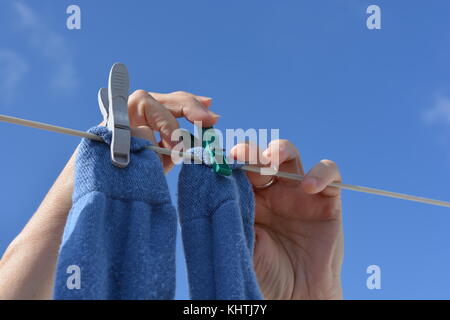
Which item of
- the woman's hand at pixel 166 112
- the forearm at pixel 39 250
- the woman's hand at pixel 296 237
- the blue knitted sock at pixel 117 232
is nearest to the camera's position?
the blue knitted sock at pixel 117 232

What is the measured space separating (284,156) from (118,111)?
0.47m

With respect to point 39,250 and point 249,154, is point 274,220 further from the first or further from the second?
point 39,250

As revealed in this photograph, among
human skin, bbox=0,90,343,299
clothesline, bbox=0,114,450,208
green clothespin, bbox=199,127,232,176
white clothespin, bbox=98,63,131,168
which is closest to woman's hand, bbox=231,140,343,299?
human skin, bbox=0,90,343,299

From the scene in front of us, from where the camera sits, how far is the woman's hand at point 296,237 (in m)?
1.39

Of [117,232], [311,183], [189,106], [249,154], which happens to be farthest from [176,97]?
[117,232]

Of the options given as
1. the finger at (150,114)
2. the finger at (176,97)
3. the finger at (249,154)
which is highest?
the finger at (176,97)

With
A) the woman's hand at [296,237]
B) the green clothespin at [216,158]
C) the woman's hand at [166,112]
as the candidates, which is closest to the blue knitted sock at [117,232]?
the green clothespin at [216,158]

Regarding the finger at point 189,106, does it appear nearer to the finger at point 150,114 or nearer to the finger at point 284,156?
the finger at point 150,114

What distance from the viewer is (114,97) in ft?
3.57

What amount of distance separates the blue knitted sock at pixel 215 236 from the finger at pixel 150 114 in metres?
0.17

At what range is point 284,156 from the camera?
1.36 m

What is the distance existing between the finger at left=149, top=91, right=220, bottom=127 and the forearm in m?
0.27

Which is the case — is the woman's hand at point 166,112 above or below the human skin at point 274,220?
above
